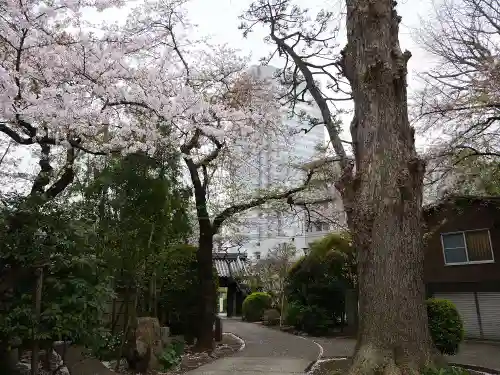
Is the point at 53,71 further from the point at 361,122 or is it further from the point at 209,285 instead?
the point at 209,285

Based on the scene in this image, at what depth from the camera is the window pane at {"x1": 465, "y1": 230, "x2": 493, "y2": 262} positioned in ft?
48.1

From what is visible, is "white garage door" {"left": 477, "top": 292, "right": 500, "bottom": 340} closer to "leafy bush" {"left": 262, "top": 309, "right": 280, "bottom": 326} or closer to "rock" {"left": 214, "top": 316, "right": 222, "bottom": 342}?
"leafy bush" {"left": 262, "top": 309, "right": 280, "bottom": 326}

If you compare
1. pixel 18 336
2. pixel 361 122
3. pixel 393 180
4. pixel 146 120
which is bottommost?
pixel 18 336

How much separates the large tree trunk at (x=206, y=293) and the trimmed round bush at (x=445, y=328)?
540 cm

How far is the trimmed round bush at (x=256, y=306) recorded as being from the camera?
22594 mm

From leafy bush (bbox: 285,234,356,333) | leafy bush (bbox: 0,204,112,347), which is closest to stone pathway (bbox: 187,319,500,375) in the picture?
leafy bush (bbox: 285,234,356,333)

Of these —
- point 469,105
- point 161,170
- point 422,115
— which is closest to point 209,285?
point 161,170

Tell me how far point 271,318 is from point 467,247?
9.53m

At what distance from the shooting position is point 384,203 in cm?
525

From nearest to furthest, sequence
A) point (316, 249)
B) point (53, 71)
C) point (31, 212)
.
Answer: point (31, 212), point (53, 71), point (316, 249)

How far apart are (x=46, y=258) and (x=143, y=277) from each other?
3.92 m

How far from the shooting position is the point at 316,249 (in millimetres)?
17266

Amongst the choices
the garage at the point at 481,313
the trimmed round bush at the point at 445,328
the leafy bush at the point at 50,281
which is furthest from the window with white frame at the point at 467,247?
the leafy bush at the point at 50,281


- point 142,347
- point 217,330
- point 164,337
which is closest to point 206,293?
point 217,330
